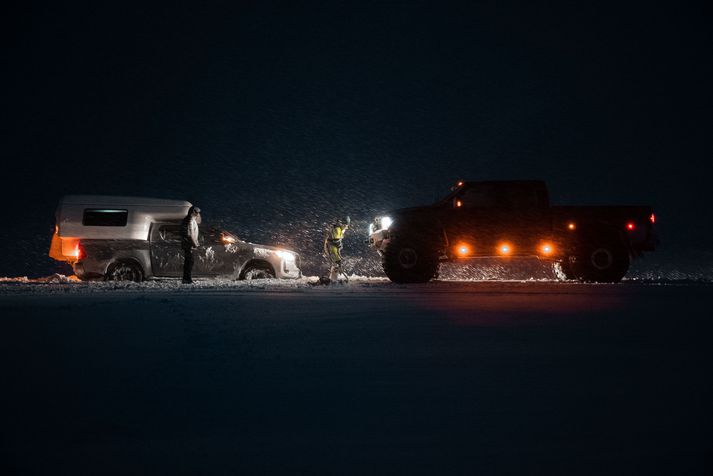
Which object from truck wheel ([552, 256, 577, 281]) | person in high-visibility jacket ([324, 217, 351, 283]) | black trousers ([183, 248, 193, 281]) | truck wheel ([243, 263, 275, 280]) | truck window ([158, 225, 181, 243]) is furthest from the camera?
person in high-visibility jacket ([324, 217, 351, 283])

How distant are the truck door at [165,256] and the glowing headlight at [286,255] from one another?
→ 2.30 meters

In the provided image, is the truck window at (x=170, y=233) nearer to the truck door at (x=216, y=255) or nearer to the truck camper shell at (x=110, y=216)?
the truck camper shell at (x=110, y=216)

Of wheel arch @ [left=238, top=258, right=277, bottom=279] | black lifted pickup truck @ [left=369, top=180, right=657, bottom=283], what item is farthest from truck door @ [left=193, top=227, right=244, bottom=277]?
black lifted pickup truck @ [left=369, top=180, right=657, bottom=283]

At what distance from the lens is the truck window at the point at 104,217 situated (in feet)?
66.3

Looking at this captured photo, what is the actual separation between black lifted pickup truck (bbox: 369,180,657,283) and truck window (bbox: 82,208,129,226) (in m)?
5.94

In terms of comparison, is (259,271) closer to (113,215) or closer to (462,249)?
(113,215)

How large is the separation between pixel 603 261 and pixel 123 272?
35.5ft

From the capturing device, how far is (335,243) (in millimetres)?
20734

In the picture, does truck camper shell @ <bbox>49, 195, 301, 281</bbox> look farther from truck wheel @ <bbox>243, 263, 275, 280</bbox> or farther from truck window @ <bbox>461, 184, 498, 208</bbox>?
truck window @ <bbox>461, 184, 498, 208</bbox>

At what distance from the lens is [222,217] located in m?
40.0

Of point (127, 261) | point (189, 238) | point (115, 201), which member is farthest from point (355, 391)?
point (115, 201)

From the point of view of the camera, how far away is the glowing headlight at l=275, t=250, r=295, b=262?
20.6m

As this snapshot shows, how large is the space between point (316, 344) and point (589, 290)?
9833 millimetres

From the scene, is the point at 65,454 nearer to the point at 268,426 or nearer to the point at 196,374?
the point at 268,426
